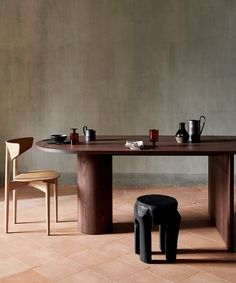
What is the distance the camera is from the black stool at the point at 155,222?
2.78 metres

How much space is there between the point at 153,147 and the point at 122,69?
2363 mm

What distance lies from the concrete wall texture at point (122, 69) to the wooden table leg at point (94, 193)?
2.00m

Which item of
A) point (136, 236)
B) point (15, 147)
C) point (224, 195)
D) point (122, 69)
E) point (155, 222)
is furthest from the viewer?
point (122, 69)

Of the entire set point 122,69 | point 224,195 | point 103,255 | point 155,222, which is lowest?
point 103,255

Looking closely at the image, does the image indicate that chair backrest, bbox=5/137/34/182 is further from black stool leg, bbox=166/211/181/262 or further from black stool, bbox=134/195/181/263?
black stool leg, bbox=166/211/181/262

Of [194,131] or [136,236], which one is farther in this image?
[194,131]

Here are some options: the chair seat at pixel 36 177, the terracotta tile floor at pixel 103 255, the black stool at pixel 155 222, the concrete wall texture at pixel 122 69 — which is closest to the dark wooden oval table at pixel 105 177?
the terracotta tile floor at pixel 103 255

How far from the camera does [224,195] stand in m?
3.13

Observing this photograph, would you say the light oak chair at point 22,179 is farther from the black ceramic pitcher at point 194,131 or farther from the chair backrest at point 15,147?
the black ceramic pitcher at point 194,131

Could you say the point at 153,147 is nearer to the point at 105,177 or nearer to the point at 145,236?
the point at 105,177

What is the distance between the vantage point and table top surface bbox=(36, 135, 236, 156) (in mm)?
2953

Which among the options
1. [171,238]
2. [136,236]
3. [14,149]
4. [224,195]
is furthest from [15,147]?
[224,195]

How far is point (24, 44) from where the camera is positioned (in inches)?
211

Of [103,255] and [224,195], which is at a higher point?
[224,195]
